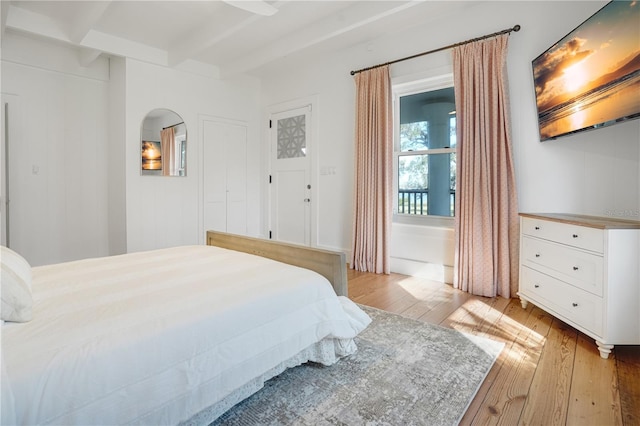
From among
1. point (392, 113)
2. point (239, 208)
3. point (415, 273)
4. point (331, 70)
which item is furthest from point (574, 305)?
point (239, 208)

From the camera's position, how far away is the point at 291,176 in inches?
197

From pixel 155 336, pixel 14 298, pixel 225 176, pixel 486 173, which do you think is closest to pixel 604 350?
pixel 486 173

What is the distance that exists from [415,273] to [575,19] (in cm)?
272

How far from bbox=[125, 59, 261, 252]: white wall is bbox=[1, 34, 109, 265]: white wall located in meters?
0.65

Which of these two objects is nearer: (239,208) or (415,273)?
(415,273)

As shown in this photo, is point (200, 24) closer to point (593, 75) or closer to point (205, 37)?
point (205, 37)

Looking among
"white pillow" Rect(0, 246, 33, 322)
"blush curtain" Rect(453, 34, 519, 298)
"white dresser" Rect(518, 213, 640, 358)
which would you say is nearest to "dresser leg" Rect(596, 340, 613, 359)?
"white dresser" Rect(518, 213, 640, 358)

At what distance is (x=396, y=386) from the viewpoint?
5.34 feet

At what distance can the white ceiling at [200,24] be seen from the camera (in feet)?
10.4

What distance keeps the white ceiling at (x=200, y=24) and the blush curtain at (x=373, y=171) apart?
26.3 inches

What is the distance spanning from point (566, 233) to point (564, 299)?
0.45 meters

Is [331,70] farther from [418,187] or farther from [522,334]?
[522,334]

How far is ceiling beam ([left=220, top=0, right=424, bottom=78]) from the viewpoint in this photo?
3.04 m

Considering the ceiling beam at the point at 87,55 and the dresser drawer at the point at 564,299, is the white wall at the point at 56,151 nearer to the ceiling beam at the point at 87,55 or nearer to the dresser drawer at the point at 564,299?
the ceiling beam at the point at 87,55
